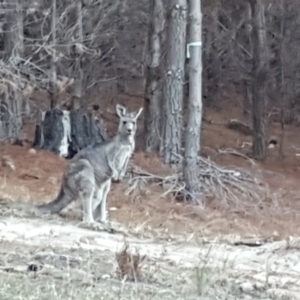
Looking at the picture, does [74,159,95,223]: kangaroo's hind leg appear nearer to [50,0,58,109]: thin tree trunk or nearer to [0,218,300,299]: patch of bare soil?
[0,218,300,299]: patch of bare soil

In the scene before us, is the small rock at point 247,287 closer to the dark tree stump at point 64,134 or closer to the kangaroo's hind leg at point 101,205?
the kangaroo's hind leg at point 101,205

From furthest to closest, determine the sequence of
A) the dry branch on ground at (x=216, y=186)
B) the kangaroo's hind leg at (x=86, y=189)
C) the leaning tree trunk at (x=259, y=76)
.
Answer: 1. the leaning tree trunk at (x=259, y=76)
2. the dry branch on ground at (x=216, y=186)
3. the kangaroo's hind leg at (x=86, y=189)

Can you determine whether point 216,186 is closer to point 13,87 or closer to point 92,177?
point 13,87

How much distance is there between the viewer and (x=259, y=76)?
79.3 feet

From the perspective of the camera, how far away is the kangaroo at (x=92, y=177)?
12.1 m

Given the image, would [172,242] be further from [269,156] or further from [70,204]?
[269,156]

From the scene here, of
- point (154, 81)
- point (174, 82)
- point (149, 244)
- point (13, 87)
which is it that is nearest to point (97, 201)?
point (149, 244)

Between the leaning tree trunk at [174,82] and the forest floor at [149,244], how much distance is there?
0.44m

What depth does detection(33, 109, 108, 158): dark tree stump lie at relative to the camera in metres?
18.8

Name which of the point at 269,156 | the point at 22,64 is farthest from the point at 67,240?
the point at 269,156

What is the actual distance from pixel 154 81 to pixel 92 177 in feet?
28.3

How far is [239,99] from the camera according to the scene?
35.3 m

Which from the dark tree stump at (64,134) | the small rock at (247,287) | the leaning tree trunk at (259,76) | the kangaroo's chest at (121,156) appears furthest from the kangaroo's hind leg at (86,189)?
the leaning tree trunk at (259,76)

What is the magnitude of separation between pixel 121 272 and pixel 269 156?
18218mm
